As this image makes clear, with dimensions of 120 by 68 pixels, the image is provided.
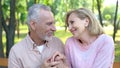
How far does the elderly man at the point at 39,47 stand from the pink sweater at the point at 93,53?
10cm

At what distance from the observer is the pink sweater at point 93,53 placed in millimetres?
2398

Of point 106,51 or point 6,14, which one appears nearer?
point 106,51

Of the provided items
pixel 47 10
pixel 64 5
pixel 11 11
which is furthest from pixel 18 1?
pixel 47 10

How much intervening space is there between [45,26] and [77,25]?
274mm

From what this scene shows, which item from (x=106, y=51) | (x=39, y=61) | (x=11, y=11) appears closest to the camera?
(x=106, y=51)

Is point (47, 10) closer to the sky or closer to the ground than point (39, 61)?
closer to the sky

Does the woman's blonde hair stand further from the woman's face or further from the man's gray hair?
the man's gray hair

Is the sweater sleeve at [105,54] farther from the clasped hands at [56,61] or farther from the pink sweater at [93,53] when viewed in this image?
the clasped hands at [56,61]

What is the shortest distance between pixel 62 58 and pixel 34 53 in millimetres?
263

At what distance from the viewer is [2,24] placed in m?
6.01

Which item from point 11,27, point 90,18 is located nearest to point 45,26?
point 90,18

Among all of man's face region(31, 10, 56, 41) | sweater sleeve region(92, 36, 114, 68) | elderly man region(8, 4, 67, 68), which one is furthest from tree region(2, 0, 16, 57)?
sweater sleeve region(92, 36, 114, 68)

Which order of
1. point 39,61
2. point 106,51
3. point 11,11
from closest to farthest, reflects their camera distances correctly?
point 106,51 → point 39,61 → point 11,11

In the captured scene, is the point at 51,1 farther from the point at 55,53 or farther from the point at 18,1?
the point at 55,53
